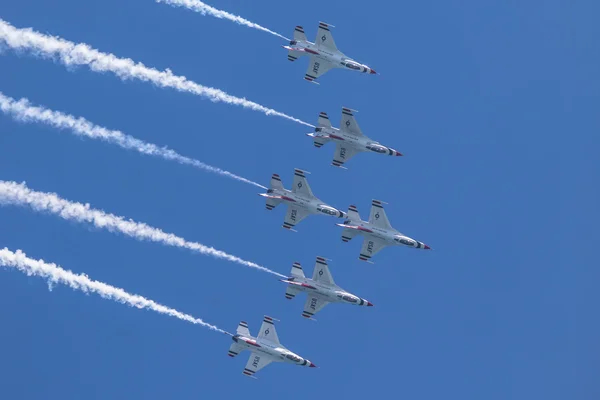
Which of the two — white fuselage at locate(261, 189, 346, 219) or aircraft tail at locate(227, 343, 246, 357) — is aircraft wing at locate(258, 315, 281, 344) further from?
white fuselage at locate(261, 189, 346, 219)

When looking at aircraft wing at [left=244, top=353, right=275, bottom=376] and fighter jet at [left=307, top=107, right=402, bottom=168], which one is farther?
fighter jet at [left=307, top=107, right=402, bottom=168]

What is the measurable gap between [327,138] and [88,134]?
16039 millimetres

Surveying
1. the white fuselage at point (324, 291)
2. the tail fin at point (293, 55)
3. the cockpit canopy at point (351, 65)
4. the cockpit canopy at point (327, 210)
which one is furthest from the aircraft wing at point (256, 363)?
the cockpit canopy at point (351, 65)

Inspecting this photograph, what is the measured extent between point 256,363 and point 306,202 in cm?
1070

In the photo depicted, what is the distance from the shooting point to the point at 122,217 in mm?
89875

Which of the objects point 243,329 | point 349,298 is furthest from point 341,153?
point 243,329

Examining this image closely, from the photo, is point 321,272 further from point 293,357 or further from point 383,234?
point 293,357

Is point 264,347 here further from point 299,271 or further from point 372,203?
point 372,203

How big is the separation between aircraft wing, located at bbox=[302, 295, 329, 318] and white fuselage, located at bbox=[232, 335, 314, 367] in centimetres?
279

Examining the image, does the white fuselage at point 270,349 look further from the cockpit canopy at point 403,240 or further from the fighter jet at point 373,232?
the cockpit canopy at point 403,240

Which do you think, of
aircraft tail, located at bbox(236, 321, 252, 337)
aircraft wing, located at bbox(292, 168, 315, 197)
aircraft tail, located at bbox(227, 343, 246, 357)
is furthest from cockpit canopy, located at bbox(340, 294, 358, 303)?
aircraft tail, located at bbox(227, 343, 246, 357)

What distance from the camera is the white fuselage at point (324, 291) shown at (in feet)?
313

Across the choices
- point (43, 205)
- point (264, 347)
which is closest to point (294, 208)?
point (264, 347)

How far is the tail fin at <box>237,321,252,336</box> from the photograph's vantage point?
94000mm
